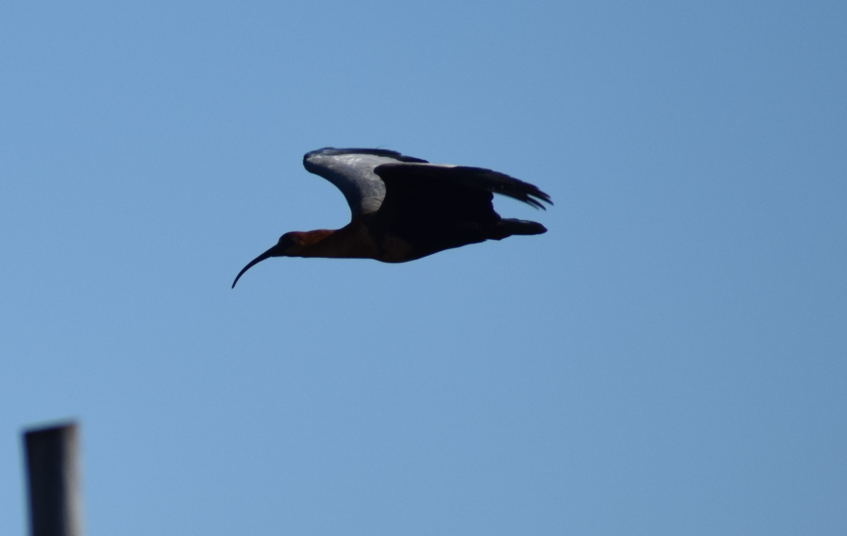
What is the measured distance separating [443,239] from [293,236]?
2.00 meters

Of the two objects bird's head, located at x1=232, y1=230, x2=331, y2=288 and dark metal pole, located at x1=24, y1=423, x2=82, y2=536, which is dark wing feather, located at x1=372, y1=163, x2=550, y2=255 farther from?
dark metal pole, located at x1=24, y1=423, x2=82, y2=536

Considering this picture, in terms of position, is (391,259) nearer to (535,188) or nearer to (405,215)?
(405,215)

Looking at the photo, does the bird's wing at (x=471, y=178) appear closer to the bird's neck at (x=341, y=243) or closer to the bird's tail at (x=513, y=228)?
the bird's tail at (x=513, y=228)

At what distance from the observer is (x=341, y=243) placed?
13219 millimetres

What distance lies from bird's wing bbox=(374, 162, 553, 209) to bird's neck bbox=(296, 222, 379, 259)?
4.42 ft

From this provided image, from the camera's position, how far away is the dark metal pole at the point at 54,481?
153 inches

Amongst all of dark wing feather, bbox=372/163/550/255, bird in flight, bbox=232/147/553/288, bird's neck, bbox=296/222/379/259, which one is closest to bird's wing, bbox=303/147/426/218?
bird in flight, bbox=232/147/553/288

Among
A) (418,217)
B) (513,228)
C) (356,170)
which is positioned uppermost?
(356,170)

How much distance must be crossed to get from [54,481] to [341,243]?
9.32 m

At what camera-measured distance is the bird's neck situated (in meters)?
13.0

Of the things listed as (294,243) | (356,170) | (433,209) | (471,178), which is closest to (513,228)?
(433,209)

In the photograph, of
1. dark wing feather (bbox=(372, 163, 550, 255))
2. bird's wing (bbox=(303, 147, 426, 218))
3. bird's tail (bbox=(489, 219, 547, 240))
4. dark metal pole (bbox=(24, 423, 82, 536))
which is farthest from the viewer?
bird's wing (bbox=(303, 147, 426, 218))

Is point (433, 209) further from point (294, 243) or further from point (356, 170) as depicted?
point (356, 170)

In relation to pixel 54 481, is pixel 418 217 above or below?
above
